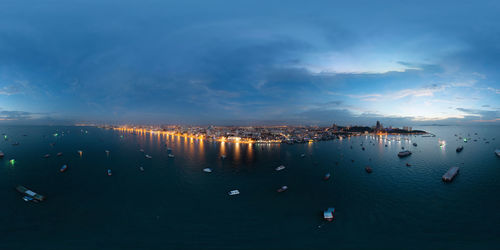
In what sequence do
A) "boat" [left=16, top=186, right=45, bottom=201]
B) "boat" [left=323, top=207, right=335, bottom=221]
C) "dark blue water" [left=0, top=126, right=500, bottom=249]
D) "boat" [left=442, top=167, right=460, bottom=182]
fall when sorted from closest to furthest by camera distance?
"dark blue water" [left=0, top=126, right=500, bottom=249]
"boat" [left=323, top=207, right=335, bottom=221]
"boat" [left=16, top=186, right=45, bottom=201]
"boat" [left=442, top=167, right=460, bottom=182]

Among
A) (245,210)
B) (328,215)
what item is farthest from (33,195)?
(328,215)

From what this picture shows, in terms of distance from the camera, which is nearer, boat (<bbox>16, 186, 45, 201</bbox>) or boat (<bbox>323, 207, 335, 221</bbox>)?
boat (<bbox>323, 207, 335, 221</bbox>)

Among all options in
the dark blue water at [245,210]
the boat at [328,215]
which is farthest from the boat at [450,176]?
the boat at [328,215]

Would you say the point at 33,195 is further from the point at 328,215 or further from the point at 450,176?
the point at 450,176

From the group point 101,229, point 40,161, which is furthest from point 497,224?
point 40,161

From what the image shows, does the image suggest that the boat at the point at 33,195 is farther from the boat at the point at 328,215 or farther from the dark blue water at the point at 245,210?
the boat at the point at 328,215

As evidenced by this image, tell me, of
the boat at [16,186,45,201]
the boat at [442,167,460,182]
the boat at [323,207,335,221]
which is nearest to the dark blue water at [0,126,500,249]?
the boat at [323,207,335,221]

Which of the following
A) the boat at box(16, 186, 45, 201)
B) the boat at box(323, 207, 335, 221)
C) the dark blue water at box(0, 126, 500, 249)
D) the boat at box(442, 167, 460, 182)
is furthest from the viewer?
the boat at box(442, 167, 460, 182)

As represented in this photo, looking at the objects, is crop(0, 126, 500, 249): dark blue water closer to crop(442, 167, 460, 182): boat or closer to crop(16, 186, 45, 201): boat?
crop(16, 186, 45, 201): boat

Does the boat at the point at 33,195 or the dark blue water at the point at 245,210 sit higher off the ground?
the boat at the point at 33,195

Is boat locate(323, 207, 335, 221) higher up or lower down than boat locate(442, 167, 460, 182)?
lower down

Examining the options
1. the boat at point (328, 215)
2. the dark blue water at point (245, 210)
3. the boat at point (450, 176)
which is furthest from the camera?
the boat at point (450, 176)
